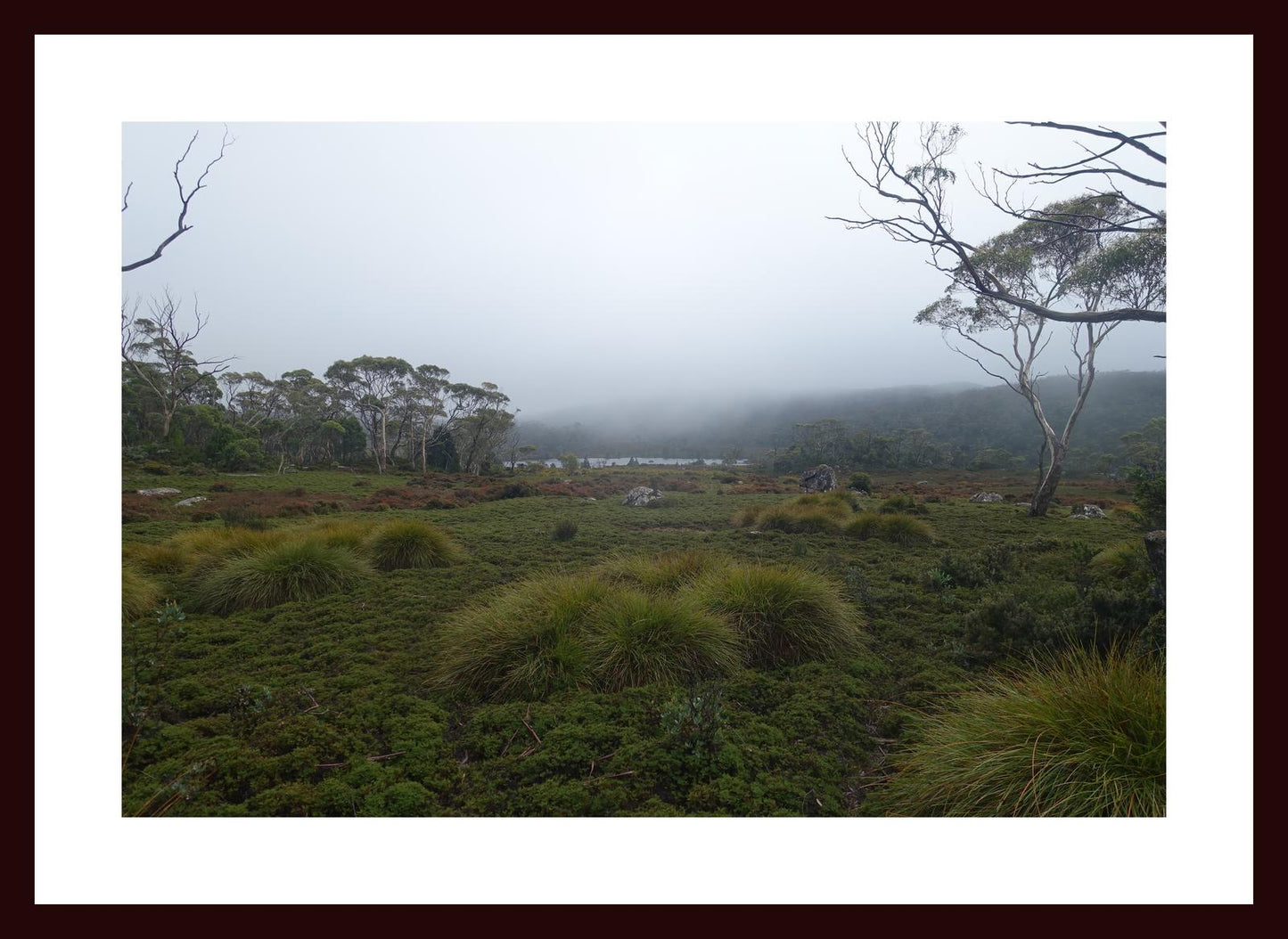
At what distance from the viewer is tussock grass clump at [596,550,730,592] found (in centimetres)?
394

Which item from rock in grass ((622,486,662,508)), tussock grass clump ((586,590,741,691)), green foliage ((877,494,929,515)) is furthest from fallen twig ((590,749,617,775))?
green foliage ((877,494,929,515))

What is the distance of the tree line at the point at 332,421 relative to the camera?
507cm

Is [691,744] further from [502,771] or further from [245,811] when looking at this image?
[245,811]

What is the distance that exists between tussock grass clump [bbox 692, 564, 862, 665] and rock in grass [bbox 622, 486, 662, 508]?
10.2ft

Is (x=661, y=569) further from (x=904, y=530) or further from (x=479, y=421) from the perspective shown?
(x=479, y=421)

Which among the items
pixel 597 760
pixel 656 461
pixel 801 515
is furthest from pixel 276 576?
Result: pixel 801 515

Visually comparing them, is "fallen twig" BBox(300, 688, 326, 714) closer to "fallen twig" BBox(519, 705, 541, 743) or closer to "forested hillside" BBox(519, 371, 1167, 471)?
"fallen twig" BBox(519, 705, 541, 743)

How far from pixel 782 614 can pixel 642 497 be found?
12.4 feet

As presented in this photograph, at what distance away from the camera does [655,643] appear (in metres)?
2.83
